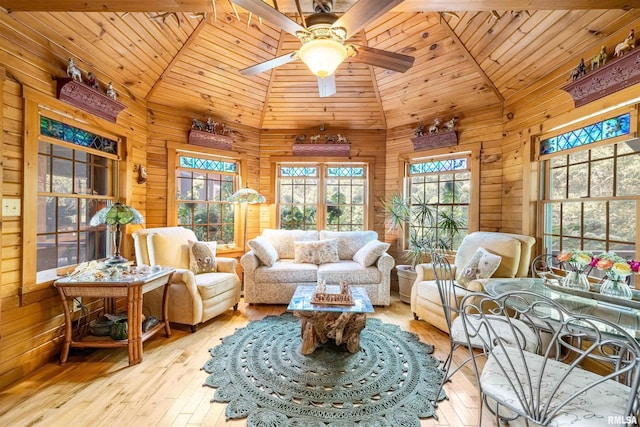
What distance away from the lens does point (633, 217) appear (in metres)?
2.29

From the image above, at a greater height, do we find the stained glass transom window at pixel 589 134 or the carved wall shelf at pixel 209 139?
the carved wall shelf at pixel 209 139

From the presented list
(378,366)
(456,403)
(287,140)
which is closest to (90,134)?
(287,140)

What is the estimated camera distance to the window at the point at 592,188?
232 centimetres

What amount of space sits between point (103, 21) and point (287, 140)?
8.74ft

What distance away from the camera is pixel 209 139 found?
13.6 feet

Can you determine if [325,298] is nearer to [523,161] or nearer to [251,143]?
[523,161]

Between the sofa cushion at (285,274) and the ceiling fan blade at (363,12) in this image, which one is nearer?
the ceiling fan blade at (363,12)

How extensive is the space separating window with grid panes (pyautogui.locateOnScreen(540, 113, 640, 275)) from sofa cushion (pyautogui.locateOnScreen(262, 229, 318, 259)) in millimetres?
2987

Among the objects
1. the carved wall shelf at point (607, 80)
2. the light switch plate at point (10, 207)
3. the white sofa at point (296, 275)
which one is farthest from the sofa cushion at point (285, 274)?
the carved wall shelf at point (607, 80)

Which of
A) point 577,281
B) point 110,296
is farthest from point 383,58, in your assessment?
point 110,296

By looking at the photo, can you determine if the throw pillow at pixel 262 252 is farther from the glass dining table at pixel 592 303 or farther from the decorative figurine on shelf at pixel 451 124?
the decorative figurine on shelf at pixel 451 124

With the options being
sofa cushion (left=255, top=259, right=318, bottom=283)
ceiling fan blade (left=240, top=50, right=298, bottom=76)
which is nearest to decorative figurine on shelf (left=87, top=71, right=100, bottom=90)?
ceiling fan blade (left=240, top=50, right=298, bottom=76)

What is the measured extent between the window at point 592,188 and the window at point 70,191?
4564 mm

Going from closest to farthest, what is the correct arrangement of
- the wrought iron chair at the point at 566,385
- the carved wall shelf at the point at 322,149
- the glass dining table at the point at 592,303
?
the wrought iron chair at the point at 566,385 < the glass dining table at the point at 592,303 < the carved wall shelf at the point at 322,149
